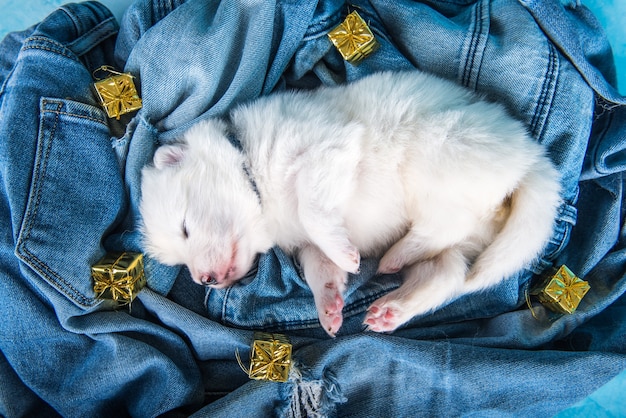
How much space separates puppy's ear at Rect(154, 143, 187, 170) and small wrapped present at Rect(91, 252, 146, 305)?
1.24ft

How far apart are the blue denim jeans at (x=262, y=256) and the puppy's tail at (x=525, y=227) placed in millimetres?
125

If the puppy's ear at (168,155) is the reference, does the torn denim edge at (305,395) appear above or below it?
below

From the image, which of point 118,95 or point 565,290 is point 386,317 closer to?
point 565,290

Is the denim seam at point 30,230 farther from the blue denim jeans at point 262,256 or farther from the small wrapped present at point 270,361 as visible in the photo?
the small wrapped present at point 270,361

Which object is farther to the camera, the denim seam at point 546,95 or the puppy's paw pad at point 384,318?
the denim seam at point 546,95

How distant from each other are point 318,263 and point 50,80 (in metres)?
1.23

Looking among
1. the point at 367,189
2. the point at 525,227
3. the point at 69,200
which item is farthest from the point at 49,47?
the point at 525,227

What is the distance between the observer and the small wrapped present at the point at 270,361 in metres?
1.68

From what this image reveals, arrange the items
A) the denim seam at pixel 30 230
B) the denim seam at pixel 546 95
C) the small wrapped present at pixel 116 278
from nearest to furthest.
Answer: the denim seam at pixel 30 230
the small wrapped present at pixel 116 278
the denim seam at pixel 546 95

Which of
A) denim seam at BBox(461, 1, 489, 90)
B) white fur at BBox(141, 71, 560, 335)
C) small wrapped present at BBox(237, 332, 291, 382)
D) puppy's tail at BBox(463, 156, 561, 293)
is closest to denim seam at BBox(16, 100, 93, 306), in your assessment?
white fur at BBox(141, 71, 560, 335)

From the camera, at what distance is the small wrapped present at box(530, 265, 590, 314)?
183cm

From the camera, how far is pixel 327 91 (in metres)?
1.91

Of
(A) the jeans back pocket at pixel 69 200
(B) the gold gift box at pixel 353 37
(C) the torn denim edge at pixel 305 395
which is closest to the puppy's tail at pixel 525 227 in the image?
(C) the torn denim edge at pixel 305 395

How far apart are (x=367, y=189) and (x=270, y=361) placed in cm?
73
